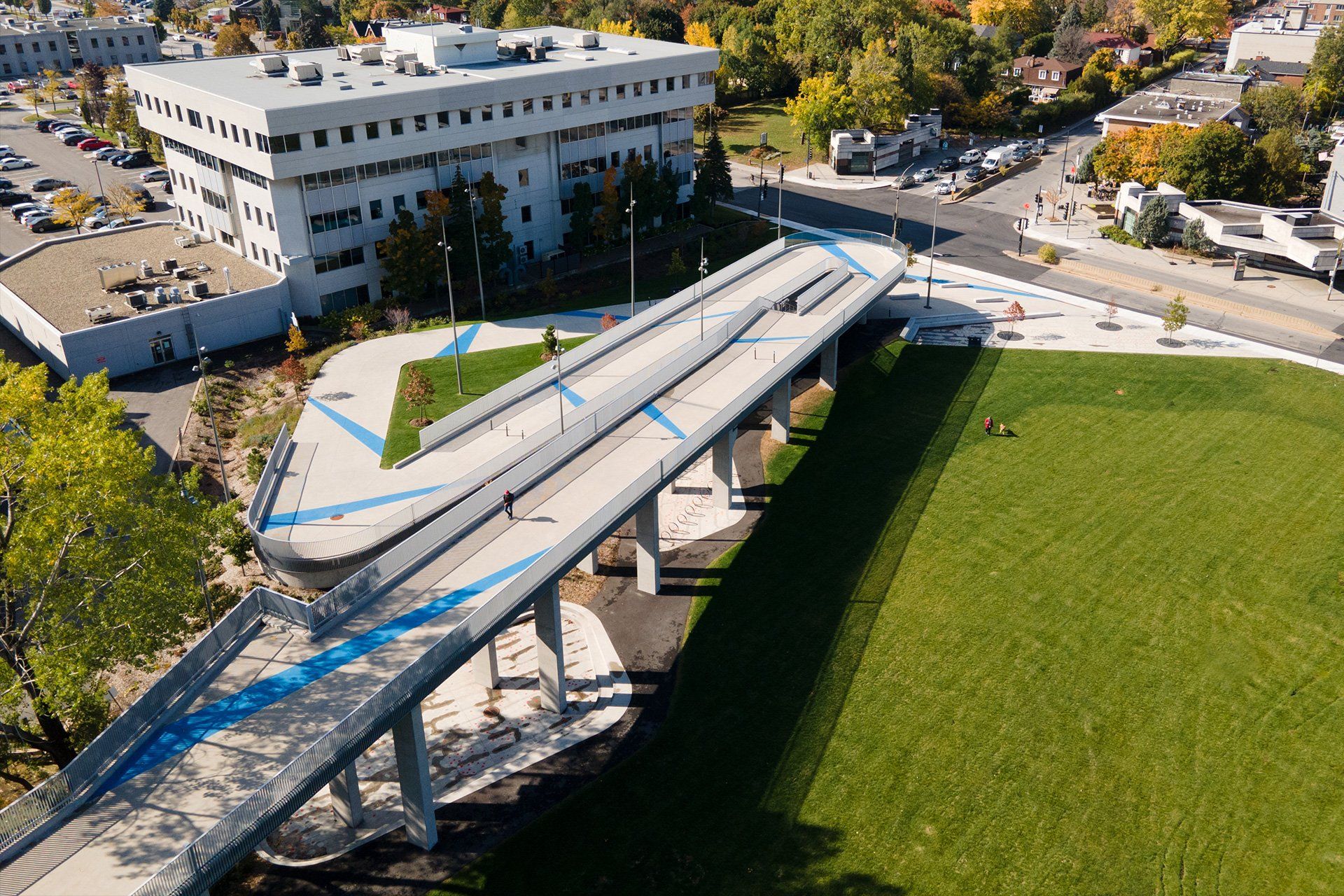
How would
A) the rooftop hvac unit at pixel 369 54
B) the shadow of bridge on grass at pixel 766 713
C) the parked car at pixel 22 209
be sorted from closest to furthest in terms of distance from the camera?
the shadow of bridge on grass at pixel 766 713, the rooftop hvac unit at pixel 369 54, the parked car at pixel 22 209

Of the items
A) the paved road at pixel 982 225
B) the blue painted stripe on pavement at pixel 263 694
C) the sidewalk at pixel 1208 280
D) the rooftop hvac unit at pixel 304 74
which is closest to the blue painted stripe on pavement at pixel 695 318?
the blue painted stripe on pavement at pixel 263 694

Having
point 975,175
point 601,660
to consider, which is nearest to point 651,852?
point 601,660

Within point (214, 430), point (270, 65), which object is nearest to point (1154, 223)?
point (270, 65)

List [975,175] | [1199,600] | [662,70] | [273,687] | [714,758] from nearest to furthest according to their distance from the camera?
[273,687], [714,758], [1199,600], [662,70], [975,175]

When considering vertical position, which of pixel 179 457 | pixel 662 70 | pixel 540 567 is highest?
pixel 662 70

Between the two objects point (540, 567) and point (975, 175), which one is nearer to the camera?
point (540, 567)

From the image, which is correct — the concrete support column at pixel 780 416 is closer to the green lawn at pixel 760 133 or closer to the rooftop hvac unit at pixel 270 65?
the rooftop hvac unit at pixel 270 65

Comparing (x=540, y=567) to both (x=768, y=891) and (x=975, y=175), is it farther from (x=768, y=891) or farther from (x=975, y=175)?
(x=975, y=175)

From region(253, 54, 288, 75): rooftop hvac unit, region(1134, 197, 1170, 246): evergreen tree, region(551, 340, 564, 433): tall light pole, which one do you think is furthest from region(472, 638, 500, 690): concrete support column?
region(1134, 197, 1170, 246): evergreen tree
